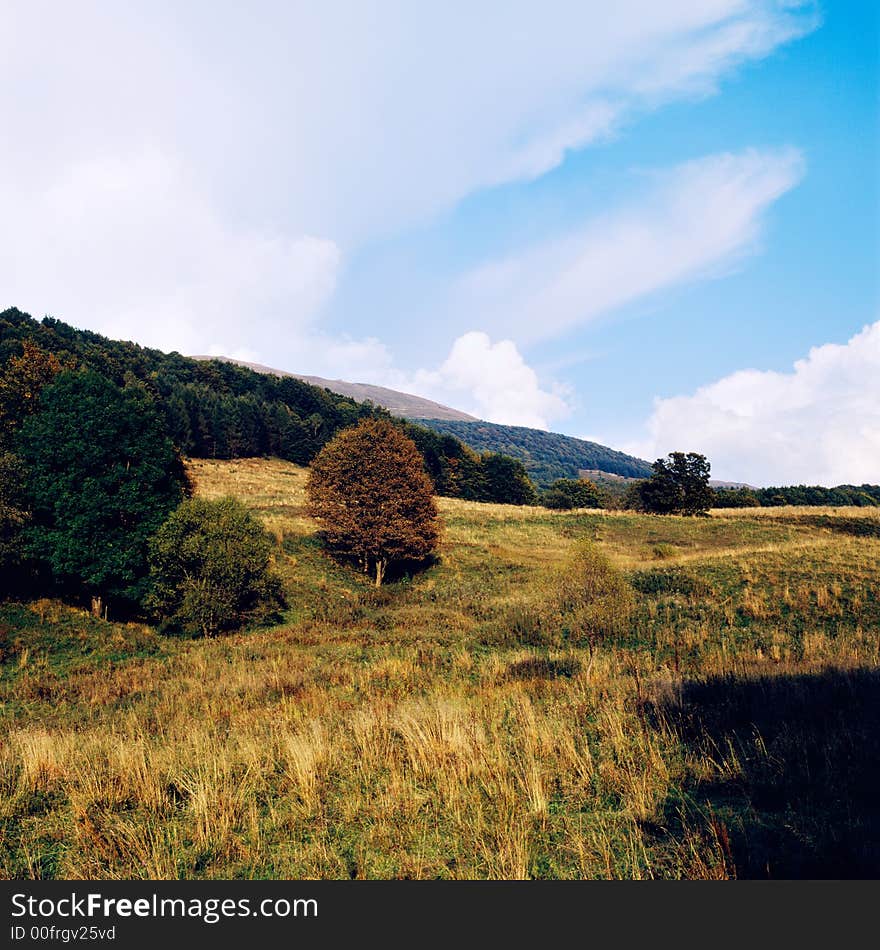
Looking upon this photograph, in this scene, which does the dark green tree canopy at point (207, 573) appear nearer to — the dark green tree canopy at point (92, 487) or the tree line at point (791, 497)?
the dark green tree canopy at point (92, 487)

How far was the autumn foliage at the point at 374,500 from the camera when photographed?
3341 centimetres

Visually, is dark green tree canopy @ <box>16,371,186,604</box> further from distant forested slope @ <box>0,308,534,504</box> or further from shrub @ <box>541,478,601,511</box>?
shrub @ <box>541,478,601,511</box>

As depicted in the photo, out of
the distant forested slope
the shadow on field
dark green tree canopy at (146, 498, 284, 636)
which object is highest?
the distant forested slope

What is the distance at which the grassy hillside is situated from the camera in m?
3.98

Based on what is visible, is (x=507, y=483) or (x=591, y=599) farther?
(x=507, y=483)

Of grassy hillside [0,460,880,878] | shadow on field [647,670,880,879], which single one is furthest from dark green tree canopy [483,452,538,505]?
shadow on field [647,670,880,879]

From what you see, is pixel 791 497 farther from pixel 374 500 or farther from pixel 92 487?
pixel 92 487

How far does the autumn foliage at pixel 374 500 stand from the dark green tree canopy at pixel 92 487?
11.9 meters

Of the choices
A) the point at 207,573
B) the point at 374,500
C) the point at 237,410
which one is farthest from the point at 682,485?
the point at 237,410

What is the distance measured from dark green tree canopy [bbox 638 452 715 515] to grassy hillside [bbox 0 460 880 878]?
183ft

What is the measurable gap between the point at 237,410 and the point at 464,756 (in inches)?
3513

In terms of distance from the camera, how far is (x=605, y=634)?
15.3m

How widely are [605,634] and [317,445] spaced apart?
8400 centimetres

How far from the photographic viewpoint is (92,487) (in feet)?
70.8
